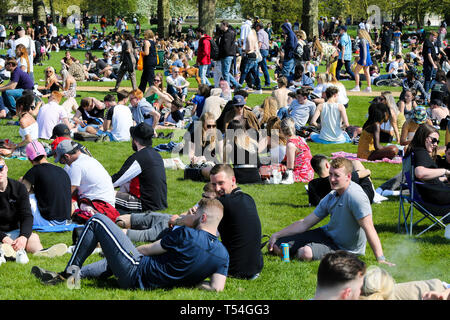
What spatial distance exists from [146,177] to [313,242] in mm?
2877

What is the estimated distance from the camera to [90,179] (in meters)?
8.97

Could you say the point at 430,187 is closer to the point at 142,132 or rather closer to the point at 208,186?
the point at 208,186

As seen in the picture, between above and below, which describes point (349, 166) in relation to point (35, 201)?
above

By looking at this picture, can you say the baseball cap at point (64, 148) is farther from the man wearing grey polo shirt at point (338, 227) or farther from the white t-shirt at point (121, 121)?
the white t-shirt at point (121, 121)

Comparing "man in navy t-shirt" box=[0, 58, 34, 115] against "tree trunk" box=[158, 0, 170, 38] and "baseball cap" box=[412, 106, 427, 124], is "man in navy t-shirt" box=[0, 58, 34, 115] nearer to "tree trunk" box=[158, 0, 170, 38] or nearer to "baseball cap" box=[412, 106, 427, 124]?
"baseball cap" box=[412, 106, 427, 124]

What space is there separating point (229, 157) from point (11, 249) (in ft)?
17.3

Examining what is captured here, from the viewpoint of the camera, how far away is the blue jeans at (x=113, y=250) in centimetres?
636

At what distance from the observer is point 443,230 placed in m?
8.84

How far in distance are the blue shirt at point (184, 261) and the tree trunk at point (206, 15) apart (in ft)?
92.1

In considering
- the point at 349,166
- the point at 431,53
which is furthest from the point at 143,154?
the point at 431,53

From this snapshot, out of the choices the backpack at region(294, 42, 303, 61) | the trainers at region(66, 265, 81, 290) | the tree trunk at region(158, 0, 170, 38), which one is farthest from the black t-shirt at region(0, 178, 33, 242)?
the tree trunk at region(158, 0, 170, 38)

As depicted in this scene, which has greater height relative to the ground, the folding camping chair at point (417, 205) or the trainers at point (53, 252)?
the folding camping chair at point (417, 205)

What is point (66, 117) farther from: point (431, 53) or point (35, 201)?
point (431, 53)

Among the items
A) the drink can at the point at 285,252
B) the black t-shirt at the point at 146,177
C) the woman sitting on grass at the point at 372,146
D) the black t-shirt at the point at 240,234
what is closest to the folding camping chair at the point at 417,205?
the drink can at the point at 285,252
